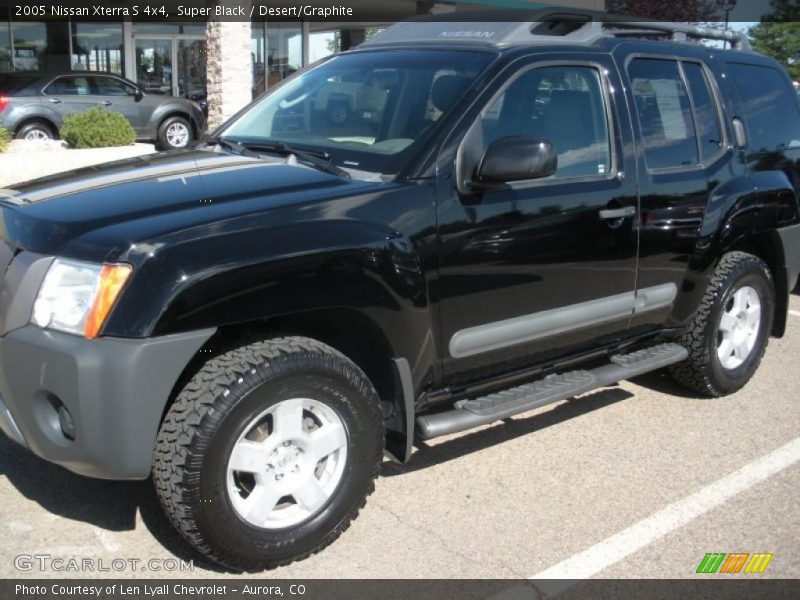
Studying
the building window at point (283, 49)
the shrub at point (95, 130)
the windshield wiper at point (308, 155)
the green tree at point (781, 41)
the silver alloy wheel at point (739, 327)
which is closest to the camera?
the windshield wiper at point (308, 155)

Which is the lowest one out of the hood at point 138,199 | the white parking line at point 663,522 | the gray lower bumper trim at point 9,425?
the white parking line at point 663,522

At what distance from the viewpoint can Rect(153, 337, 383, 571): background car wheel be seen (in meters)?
2.95

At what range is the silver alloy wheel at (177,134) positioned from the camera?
17938mm

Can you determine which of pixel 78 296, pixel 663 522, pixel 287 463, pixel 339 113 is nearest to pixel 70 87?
pixel 339 113

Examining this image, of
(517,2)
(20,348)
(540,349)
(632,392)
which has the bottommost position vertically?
(632,392)

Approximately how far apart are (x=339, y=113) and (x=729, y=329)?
A: 8.75 feet

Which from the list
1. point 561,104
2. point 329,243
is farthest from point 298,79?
point 329,243

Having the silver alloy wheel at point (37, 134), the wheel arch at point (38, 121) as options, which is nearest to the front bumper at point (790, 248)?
the wheel arch at point (38, 121)

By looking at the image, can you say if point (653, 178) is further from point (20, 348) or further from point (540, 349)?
point (20, 348)

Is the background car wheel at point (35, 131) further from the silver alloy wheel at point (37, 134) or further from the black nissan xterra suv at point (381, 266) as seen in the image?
the black nissan xterra suv at point (381, 266)

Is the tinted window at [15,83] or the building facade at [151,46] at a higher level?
the building facade at [151,46]

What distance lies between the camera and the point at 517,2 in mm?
22188

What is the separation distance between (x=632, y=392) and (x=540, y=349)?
153 centimetres

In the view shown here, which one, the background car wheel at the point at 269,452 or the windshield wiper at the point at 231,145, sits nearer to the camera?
the background car wheel at the point at 269,452
